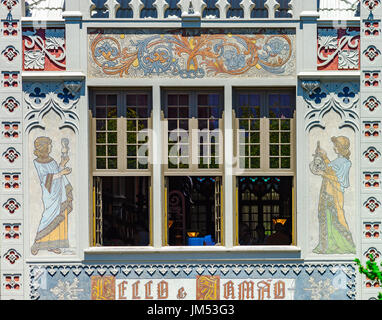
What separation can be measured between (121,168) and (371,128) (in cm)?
450

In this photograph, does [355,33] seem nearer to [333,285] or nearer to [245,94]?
[245,94]

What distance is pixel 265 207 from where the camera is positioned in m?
10.2

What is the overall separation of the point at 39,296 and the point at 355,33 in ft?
23.9

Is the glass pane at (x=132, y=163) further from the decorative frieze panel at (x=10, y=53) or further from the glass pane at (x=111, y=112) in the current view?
the decorative frieze panel at (x=10, y=53)

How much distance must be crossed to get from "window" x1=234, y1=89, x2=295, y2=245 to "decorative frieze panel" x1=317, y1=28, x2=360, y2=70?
85 cm

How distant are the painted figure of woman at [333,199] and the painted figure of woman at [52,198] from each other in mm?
4405

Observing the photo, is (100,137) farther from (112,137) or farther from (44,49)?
(44,49)

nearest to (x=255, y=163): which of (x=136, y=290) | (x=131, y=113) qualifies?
(x=131, y=113)

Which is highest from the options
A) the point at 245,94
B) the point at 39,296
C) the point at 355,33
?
the point at 355,33

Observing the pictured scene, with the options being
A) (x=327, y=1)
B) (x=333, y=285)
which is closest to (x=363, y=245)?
(x=333, y=285)

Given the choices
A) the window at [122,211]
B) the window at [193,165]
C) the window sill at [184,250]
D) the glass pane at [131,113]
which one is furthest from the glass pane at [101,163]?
the window sill at [184,250]

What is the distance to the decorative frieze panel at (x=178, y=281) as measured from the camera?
10.1 metres

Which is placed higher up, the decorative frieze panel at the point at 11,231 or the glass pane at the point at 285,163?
the glass pane at the point at 285,163

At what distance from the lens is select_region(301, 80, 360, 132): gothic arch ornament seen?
1011cm
